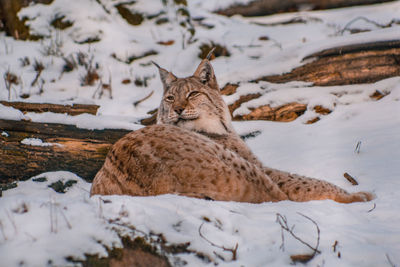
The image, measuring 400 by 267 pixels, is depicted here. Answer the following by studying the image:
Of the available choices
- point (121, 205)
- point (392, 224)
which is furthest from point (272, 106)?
point (121, 205)

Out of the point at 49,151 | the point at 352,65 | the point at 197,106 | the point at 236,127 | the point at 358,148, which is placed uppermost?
the point at 352,65

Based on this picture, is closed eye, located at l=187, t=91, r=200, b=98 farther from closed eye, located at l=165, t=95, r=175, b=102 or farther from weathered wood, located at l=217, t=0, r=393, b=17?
weathered wood, located at l=217, t=0, r=393, b=17

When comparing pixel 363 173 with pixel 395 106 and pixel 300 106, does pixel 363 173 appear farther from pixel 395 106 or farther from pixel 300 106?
pixel 300 106

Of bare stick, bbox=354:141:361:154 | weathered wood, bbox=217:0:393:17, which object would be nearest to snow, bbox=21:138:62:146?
Answer: bare stick, bbox=354:141:361:154

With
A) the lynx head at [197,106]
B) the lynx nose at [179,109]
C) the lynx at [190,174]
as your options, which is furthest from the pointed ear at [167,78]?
the lynx at [190,174]

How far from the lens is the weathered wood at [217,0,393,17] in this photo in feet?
32.6

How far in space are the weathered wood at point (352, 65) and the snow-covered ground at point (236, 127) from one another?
0.15 metres

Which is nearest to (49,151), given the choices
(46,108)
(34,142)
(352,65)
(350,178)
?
(34,142)

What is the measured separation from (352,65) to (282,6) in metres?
5.60

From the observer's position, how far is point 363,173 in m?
3.49

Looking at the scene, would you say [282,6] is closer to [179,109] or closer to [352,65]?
[352,65]

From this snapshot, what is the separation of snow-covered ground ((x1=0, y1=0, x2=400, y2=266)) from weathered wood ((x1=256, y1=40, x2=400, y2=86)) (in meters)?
0.15

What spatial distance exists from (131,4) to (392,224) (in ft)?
26.8

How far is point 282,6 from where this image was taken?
33.6ft
